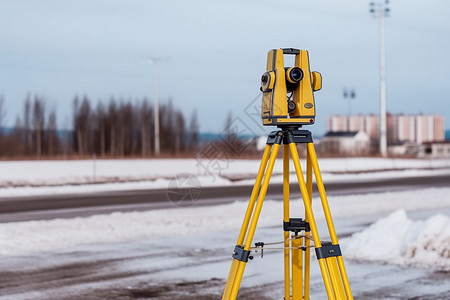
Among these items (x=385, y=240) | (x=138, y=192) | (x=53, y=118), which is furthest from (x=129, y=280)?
(x=53, y=118)

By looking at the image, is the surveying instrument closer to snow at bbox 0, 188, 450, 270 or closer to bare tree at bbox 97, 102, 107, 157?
snow at bbox 0, 188, 450, 270

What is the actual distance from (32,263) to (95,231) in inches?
115

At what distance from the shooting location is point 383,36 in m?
50.1

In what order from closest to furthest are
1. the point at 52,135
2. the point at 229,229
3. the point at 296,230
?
the point at 296,230 < the point at 229,229 < the point at 52,135

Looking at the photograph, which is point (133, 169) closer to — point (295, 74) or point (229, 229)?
point (229, 229)

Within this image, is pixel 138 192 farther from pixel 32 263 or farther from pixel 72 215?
pixel 32 263

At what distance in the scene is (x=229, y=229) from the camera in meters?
12.4

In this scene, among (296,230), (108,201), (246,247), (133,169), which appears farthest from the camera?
(133,169)

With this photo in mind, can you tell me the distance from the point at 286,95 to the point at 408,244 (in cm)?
529

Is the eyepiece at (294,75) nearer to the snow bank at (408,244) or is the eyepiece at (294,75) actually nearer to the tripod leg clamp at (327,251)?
the tripod leg clamp at (327,251)

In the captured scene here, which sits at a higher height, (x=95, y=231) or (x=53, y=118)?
(x=53, y=118)

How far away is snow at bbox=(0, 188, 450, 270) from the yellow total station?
15.8 feet

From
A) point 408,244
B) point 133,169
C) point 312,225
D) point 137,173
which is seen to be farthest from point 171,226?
point 133,169

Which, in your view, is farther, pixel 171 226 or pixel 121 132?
pixel 121 132
